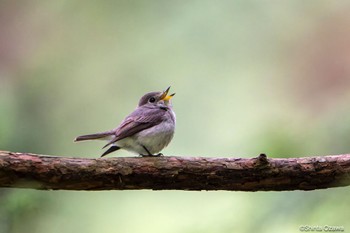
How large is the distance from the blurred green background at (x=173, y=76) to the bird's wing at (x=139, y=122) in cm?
111

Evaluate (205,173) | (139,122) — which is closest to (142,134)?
(139,122)

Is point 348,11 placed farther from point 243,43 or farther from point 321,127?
point 321,127

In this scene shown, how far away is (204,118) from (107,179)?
4.60 m

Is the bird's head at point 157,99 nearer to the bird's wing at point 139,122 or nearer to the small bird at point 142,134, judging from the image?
the bird's wing at point 139,122

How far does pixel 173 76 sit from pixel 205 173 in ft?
16.3

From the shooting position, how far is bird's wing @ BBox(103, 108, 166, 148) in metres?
4.61

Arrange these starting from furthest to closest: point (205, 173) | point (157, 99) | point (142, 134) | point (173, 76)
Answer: point (173, 76) < point (157, 99) < point (142, 134) < point (205, 173)

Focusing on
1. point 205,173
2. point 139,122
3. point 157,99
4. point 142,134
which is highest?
point 157,99

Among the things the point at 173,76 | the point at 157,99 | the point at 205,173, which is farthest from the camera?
the point at 173,76

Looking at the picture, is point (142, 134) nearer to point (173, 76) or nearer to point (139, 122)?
point (139, 122)

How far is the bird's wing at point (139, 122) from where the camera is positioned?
461 centimetres

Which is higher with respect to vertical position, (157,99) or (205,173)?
(157,99)

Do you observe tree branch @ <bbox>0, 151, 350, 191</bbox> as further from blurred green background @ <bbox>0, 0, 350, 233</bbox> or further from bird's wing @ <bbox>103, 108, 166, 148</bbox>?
blurred green background @ <bbox>0, 0, 350, 233</bbox>

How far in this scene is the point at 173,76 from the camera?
868 cm
